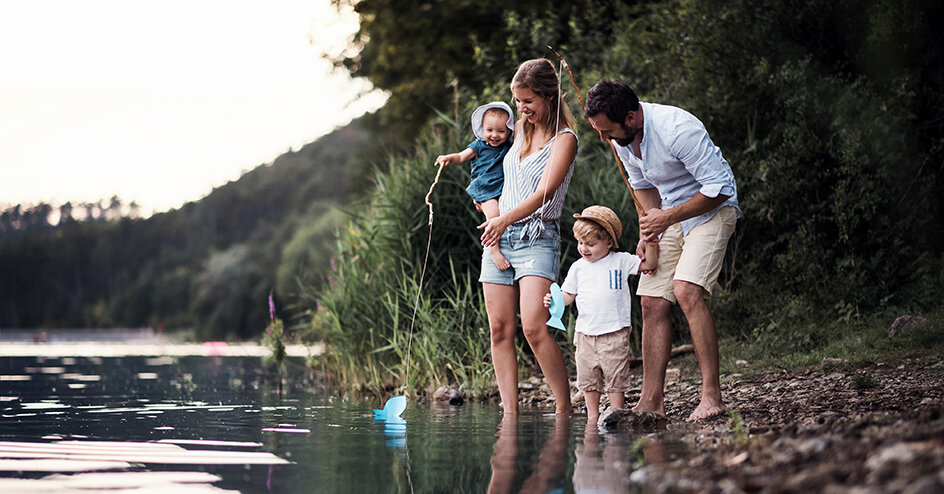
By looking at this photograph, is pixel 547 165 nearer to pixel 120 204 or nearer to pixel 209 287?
pixel 209 287

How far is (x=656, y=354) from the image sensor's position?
5.11 metres

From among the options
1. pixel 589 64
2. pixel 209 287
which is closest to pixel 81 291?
pixel 209 287

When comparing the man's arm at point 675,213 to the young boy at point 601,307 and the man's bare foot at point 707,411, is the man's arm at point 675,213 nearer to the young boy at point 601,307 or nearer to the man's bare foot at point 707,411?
the young boy at point 601,307

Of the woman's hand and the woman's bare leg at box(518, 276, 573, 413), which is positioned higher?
the woman's hand

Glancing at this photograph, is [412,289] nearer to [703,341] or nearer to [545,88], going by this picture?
[545,88]

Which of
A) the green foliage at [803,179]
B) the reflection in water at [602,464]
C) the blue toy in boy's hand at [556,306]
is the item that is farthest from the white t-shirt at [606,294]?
the green foliage at [803,179]

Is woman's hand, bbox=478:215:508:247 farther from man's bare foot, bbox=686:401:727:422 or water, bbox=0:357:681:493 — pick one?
man's bare foot, bbox=686:401:727:422

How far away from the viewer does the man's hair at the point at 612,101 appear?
4730 mm

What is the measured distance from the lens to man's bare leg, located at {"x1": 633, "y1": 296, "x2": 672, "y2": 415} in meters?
5.11

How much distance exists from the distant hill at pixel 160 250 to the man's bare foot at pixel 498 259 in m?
69.7

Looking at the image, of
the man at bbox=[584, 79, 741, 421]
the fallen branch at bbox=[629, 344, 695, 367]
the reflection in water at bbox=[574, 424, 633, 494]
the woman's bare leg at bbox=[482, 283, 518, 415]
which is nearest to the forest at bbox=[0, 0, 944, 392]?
the fallen branch at bbox=[629, 344, 695, 367]

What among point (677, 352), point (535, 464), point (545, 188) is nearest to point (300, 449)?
point (535, 464)

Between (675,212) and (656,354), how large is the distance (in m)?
0.80

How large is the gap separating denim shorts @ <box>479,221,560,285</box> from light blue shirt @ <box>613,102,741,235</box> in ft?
1.95
